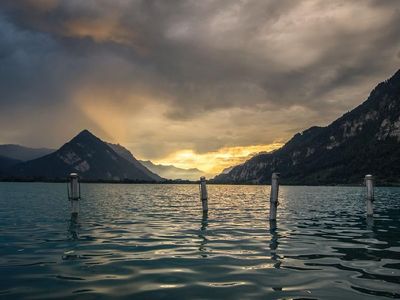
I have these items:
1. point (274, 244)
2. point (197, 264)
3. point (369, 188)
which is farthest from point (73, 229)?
point (369, 188)

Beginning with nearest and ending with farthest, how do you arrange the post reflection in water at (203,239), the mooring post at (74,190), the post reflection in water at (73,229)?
1. the post reflection in water at (203,239)
2. the post reflection in water at (73,229)
3. the mooring post at (74,190)

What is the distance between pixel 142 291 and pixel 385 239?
46.6 ft

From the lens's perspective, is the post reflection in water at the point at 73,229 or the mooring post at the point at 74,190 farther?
the mooring post at the point at 74,190

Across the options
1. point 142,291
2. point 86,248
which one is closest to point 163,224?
point 86,248

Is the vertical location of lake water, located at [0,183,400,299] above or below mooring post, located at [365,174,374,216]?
below

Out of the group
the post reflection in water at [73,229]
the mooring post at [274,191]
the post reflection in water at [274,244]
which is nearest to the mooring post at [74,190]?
the post reflection in water at [73,229]

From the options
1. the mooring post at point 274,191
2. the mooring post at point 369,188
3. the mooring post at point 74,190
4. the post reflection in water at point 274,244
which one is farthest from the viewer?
the mooring post at point 369,188

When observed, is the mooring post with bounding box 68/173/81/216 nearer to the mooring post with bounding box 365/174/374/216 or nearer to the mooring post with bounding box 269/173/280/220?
the mooring post with bounding box 269/173/280/220

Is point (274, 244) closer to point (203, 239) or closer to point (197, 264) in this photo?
point (203, 239)

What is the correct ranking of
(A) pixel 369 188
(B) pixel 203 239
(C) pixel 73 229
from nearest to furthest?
(B) pixel 203 239, (C) pixel 73 229, (A) pixel 369 188

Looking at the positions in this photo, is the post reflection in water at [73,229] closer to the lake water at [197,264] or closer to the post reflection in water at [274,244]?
the lake water at [197,264]

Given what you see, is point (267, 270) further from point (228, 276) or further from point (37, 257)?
point (37, 257)

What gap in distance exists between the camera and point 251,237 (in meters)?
17.8

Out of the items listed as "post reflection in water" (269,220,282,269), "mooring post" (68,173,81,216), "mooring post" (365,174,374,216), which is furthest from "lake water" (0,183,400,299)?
"mooring post" (365,174,374,216)
